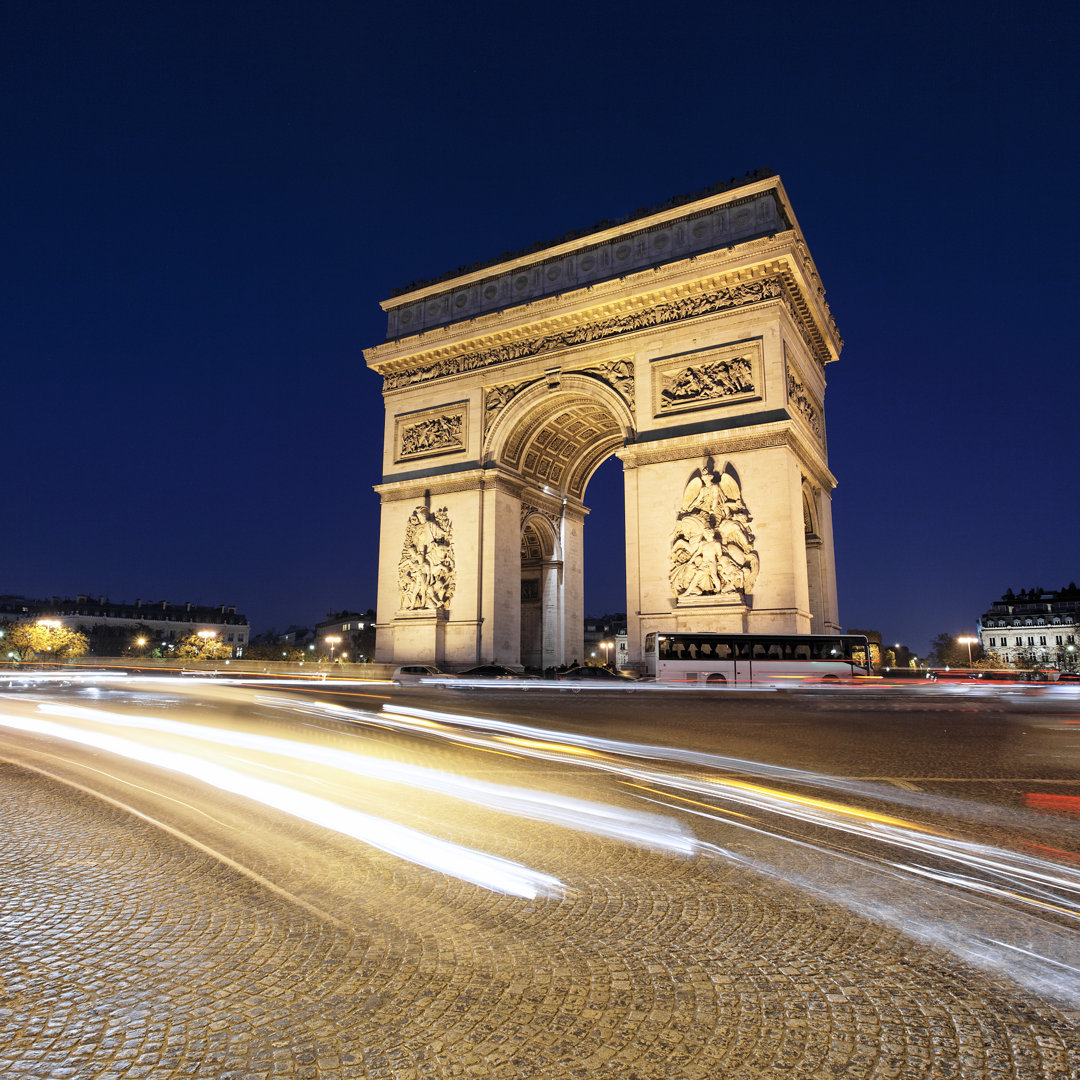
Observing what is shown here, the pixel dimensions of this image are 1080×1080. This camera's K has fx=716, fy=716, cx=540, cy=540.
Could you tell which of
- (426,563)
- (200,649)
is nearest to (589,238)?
(426,563)

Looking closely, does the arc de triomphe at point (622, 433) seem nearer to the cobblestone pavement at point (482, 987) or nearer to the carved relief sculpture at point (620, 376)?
the carved relief sculpture at point (620, 376)

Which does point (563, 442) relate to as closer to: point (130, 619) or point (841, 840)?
point (841, 840)

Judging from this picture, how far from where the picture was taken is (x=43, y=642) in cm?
5062

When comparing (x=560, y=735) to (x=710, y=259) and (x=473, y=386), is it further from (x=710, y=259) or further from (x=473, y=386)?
(x=473, y=386)

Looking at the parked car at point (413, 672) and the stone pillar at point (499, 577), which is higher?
the stone pillar at point (499, 577)

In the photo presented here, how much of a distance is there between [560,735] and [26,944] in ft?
16.8

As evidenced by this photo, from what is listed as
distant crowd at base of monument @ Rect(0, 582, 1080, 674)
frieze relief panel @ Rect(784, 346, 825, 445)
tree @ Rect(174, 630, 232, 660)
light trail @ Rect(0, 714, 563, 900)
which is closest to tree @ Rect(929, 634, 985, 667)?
distant crowd at base of monument @ Rect(0, 582, 1080, 674)

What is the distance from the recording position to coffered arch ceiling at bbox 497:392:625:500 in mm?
24000

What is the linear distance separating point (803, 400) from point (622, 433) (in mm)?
5740

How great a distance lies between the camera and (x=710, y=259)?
66.7 ft

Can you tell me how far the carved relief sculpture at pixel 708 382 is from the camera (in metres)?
19.8

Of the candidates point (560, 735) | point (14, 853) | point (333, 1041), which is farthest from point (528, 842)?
point (560, 735)

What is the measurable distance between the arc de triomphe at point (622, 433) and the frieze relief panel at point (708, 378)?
0.14 ft

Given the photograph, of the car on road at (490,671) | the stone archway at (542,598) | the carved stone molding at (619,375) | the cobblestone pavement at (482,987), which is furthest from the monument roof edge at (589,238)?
the cobblestone pavement at (482,987)
